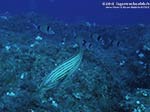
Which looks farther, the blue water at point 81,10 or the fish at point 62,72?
the blue water at point 81,10

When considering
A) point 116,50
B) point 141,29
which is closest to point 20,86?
point 116,50

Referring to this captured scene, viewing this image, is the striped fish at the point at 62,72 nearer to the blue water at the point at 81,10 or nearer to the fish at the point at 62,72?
the fish at the point at 62,72

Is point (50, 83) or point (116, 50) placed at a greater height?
point (50, 83)

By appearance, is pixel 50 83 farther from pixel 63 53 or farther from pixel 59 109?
pixel 63 53

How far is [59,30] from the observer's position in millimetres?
17531

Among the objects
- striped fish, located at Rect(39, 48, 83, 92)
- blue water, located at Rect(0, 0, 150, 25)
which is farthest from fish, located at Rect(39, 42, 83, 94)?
blue water, located at Rect(0, 0, 150, 25)

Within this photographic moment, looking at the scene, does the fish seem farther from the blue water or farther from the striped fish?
the blue water

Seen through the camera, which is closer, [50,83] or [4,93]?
[50,83]

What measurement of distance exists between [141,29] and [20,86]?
11212mm

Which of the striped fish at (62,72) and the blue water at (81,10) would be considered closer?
the striped fish at (62,72)

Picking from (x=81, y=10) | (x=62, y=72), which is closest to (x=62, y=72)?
(x=62, y=72)

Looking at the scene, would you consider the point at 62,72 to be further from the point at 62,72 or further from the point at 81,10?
the point at 81,10

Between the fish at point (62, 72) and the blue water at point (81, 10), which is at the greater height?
the fish at point (62, 72)

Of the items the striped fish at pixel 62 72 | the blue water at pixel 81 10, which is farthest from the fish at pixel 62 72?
the blue water at pixel 81 10
